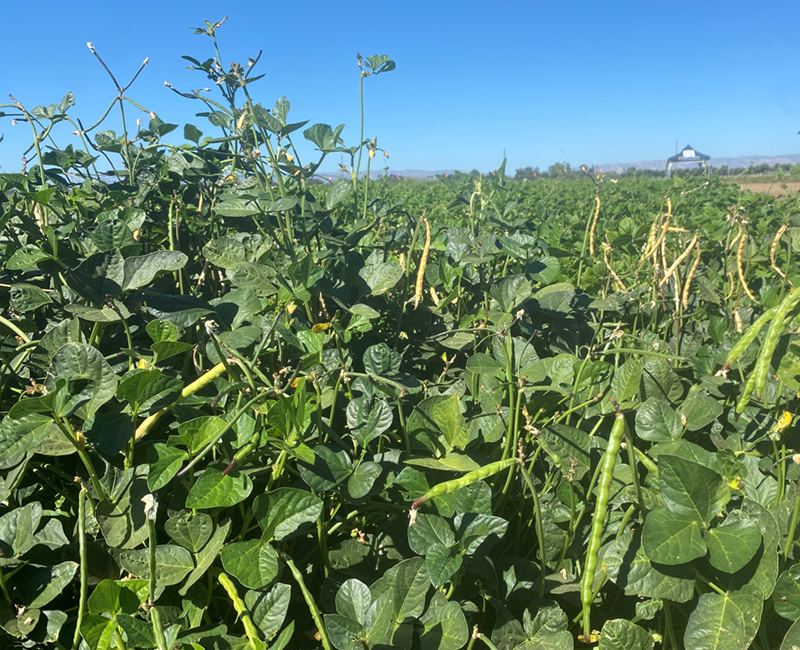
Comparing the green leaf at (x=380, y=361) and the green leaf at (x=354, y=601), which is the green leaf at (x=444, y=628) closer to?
the green leaf at (x=354, y=601)

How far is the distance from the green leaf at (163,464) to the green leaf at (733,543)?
2.30 feet

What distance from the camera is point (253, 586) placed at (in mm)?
727

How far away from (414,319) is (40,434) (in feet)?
3.27

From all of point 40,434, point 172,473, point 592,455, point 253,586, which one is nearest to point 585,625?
point 592,455

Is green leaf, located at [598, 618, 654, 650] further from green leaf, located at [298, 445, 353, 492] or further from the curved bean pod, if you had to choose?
green leaf, located at [298, 445, 353, 492]

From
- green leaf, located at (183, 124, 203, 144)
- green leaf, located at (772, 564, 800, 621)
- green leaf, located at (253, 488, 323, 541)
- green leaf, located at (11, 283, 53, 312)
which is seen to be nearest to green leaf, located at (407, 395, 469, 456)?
green leaf, located at (253, 488, 323, 541)

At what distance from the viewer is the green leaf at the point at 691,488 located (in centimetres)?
72

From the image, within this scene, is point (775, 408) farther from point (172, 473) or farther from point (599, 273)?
point (599, 273)

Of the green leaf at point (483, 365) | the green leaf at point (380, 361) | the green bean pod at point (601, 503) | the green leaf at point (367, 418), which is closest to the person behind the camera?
the green bean pod at point (601, 503)

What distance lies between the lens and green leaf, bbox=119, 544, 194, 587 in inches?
31.9

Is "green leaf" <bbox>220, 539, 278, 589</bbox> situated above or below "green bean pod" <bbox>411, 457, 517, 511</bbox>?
below

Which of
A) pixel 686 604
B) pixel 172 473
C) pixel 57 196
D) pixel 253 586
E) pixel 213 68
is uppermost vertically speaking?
pixel 213 68

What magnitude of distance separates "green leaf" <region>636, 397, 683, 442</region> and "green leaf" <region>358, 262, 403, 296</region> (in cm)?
58

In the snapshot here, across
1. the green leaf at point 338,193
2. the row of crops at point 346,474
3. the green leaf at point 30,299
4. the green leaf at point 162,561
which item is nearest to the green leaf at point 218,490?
the row of crops at point 346,474
